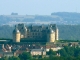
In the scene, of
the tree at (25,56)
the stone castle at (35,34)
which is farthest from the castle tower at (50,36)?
the tree at (25,56)

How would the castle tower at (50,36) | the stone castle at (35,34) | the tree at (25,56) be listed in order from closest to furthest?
the tree at (25,56) → the castle tower at (50,36) → the stone castle at (35,34)

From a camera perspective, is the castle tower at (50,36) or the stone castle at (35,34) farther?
the stone castle at (35,34)

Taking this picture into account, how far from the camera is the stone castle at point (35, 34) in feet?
222

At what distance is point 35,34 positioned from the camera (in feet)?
227

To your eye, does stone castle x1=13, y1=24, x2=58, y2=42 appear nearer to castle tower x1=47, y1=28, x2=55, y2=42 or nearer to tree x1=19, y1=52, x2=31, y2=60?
castle tower x1=47, y1=28, x2=55, y2=42

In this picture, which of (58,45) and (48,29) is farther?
(48,29)

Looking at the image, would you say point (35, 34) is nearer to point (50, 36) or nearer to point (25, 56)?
point (50, 36)

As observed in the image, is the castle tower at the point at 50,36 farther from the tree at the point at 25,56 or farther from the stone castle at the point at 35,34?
the tree at the point at 25,56

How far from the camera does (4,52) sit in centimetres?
5909

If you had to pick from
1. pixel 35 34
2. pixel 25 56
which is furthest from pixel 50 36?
pixel 25 56

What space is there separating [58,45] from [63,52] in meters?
7.51

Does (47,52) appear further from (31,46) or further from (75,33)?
(75,33)

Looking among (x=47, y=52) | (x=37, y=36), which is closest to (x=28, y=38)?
(x=37, y=36)

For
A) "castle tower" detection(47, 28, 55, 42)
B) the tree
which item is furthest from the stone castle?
the tree
